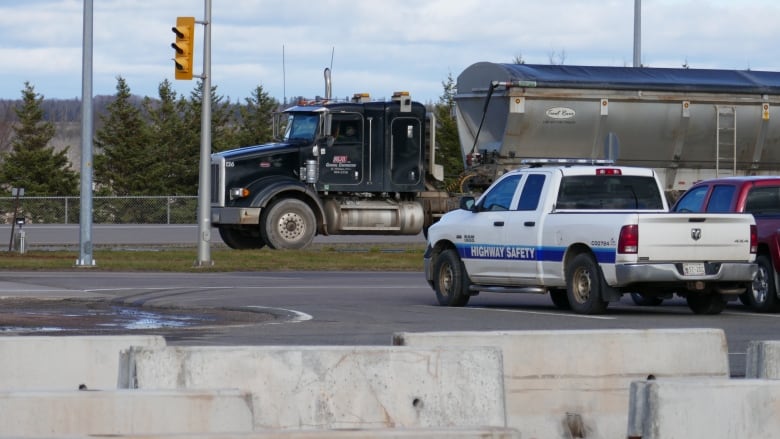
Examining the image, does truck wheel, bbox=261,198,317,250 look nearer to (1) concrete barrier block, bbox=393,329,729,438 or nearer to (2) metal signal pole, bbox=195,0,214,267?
(2) metal signal pole, bbox=195,0,214,267

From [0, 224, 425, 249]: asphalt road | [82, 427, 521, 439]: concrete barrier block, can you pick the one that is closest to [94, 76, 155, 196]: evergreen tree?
[0, 224, 425, 249]: asphalt road

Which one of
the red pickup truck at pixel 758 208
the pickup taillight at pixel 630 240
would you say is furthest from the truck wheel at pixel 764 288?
the pickup taillight at pixel 630 240

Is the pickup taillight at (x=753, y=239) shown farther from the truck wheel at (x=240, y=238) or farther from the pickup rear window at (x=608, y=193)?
the truck wheel at (x=240, y=238)

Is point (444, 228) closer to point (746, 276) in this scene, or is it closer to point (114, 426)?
point (746, 276)

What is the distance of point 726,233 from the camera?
635 inches

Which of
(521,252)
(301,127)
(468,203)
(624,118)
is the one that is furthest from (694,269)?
(301,127)

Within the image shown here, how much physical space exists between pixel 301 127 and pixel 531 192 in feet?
48.9

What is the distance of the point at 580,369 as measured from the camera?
7953mm

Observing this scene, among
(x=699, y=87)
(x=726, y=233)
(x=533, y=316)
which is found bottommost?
(x=533, y=316)

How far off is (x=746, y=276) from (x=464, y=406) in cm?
987

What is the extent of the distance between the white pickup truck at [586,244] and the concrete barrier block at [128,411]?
401 inches

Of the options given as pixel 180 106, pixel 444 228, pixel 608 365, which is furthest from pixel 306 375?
pixel 180 106

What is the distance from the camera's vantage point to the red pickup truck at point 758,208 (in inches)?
680

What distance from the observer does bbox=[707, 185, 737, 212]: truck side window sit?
18.2 meters
